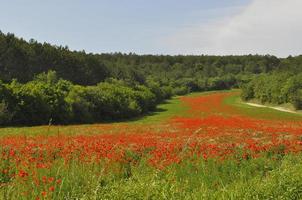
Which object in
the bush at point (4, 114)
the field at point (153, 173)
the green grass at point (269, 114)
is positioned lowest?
the green grass at point (269, 114)

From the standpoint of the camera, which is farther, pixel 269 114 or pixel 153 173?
pixel 269 114

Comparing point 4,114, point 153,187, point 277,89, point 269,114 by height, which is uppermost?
point 153,187

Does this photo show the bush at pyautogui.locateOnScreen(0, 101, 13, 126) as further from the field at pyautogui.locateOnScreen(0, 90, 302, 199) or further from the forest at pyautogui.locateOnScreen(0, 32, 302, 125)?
the field at pyautogui.locateOnScreen(0, 90, 302, 199)

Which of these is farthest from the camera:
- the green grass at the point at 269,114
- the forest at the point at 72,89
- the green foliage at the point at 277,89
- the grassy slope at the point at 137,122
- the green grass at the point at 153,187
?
the green foliage at the point at 277,89

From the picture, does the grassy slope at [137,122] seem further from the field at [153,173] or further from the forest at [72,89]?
the forest at [72,89]

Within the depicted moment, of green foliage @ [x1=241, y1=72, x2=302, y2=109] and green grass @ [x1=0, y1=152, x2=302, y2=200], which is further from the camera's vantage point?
green foliage @ [x1=241, y1=72, x2=302, y2=109]

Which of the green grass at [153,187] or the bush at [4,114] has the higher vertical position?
the green grass at [153,187]

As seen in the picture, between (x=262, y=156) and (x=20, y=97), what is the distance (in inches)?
1738

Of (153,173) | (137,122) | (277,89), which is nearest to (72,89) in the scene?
(137,122)

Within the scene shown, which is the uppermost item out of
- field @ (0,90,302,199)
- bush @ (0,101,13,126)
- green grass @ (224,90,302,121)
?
field @ (0,90,302,199)

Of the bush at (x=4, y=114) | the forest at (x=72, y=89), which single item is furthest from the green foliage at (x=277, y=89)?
the bush at (x=4, y=114)

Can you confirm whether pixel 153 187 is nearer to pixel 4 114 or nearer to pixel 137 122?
pixel 4 114

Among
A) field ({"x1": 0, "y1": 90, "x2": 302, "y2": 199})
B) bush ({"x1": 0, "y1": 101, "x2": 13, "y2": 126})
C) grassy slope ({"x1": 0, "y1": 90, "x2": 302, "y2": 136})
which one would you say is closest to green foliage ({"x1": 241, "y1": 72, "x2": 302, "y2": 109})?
grassy slope ({"x1": 0, "y1": 90, "x2": 302, "y2": 136})

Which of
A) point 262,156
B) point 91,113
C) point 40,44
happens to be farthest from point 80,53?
point 262,156
